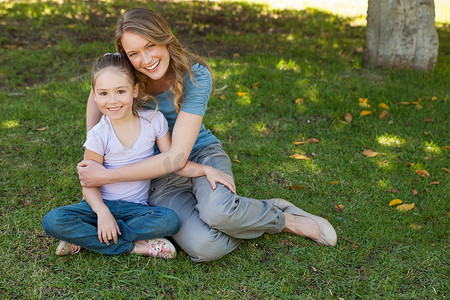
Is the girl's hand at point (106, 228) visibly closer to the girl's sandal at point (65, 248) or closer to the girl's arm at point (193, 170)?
the girl's sandal at point (65, 248)

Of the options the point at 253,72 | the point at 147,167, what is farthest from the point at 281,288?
the point at 253,72

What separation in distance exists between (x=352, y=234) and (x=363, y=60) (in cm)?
361

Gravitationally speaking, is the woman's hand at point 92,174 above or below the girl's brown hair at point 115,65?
below

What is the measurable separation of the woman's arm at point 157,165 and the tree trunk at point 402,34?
382cm

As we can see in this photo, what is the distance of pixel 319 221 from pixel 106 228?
1.39 metres

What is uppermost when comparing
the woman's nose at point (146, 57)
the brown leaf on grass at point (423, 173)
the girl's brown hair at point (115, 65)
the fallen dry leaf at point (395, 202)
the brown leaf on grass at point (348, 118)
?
the woman's nose at point (146, 57)

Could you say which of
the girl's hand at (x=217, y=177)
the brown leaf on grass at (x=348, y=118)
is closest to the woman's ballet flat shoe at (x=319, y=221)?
the girl's hand at (x=217, y=177)

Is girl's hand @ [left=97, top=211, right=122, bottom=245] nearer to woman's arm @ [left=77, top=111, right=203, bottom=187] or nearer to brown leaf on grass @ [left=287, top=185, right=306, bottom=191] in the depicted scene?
woman's arm @ [left=77, top=111, right=203, bottom=187]

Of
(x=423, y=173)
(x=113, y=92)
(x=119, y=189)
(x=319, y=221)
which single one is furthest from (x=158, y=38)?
(x=423, y=173)

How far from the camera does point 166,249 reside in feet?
8.61

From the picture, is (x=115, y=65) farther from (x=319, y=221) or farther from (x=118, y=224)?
(x=319, y=221)

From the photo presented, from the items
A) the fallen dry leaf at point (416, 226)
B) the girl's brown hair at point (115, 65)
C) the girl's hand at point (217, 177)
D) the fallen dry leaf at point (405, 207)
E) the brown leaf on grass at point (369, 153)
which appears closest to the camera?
the girl's brown hair at point (115, 65)

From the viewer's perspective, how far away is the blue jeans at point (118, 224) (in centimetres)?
245

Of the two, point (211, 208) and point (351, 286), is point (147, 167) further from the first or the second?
point (351, 286)
